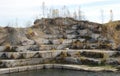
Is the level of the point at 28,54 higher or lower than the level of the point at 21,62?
higher

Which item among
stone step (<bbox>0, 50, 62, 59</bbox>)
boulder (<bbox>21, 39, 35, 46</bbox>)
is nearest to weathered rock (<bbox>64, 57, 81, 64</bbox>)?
stone step (<bbox>0, 50, 62, 59</bbox>)

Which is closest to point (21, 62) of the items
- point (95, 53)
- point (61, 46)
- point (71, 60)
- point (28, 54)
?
point (28, 54)

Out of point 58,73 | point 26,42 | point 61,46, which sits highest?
point 26,42

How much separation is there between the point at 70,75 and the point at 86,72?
1.73m

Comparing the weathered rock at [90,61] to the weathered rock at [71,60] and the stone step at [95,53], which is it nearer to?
the weathered rock at [71,60]

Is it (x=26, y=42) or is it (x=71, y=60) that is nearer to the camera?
(x=71, y=60)

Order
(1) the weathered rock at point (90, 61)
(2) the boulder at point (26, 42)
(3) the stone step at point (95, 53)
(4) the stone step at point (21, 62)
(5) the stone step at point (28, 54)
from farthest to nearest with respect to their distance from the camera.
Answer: (2) the boulder at point (26, 42), (5) the stone step at point (28, 54), (3) the stone step at point (95, 53), (1) the weathered rock at point (90, 61), (4) the stone step at point (21, 62)

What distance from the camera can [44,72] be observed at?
28.6 metres

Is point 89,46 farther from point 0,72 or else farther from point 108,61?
point 0,72

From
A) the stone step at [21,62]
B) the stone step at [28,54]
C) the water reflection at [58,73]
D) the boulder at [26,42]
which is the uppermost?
the boulder at [26,42]

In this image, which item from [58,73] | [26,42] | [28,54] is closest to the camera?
[58,73]

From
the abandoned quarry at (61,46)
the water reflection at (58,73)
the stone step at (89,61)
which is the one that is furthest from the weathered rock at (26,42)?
the stone step at (89,61)

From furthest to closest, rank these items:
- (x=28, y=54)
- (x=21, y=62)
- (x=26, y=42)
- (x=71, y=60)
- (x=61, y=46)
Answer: (x=26, y=42) → (x=61, y=46) → (x=28, y=54) → (x=71, y=60) → (x=21, y=62)

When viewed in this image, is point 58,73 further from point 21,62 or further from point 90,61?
point 21,62
